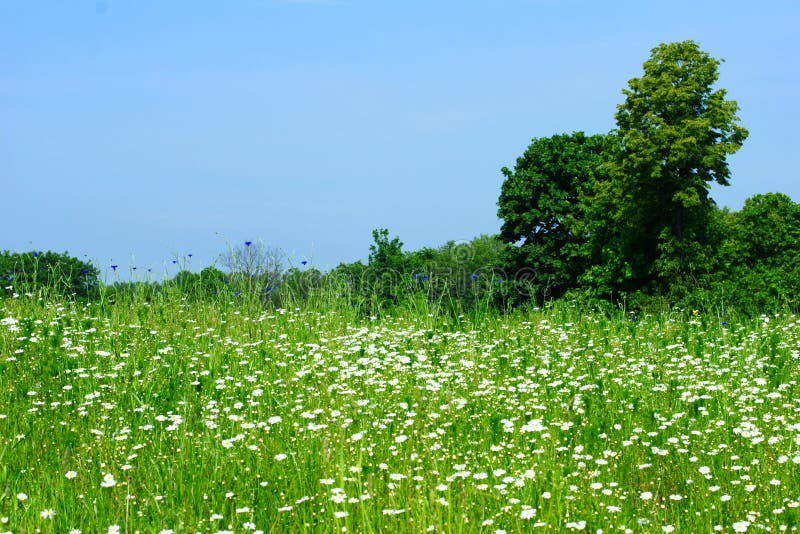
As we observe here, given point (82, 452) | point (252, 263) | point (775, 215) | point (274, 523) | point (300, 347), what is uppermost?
point (775, 215)

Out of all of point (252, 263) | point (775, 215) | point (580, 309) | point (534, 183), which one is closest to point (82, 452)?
point (252, 263)

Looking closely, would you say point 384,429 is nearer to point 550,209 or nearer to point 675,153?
point 675,153

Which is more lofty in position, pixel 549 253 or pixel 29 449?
pixel 549 253

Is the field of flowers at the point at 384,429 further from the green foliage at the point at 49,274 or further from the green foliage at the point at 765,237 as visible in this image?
the green foliage at the point at 765,237

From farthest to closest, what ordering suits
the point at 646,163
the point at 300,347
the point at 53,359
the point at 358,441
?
the point at 646,163, the point at 300,347, the point at 53,359, the point at 358,441

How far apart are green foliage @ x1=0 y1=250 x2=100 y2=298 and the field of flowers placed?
7.44ft

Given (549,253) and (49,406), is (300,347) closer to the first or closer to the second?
(49,406)

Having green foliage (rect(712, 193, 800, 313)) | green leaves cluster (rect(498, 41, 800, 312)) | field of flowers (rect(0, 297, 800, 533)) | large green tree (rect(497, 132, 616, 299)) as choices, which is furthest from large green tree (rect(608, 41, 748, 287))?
field of flowers (rect(0, 297, 800, 533))

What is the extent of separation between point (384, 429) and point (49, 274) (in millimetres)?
12389

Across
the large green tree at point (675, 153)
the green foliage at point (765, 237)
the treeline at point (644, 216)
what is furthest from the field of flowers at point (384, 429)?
the green foliage at point (765, 237)

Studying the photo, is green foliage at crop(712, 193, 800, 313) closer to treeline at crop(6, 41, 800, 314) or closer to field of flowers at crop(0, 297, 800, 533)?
treeline at crop(6, 41, 800, 314)

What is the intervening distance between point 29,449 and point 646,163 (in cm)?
3293

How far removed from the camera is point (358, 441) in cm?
704

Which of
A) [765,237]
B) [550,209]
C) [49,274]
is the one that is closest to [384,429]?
[49,274]
